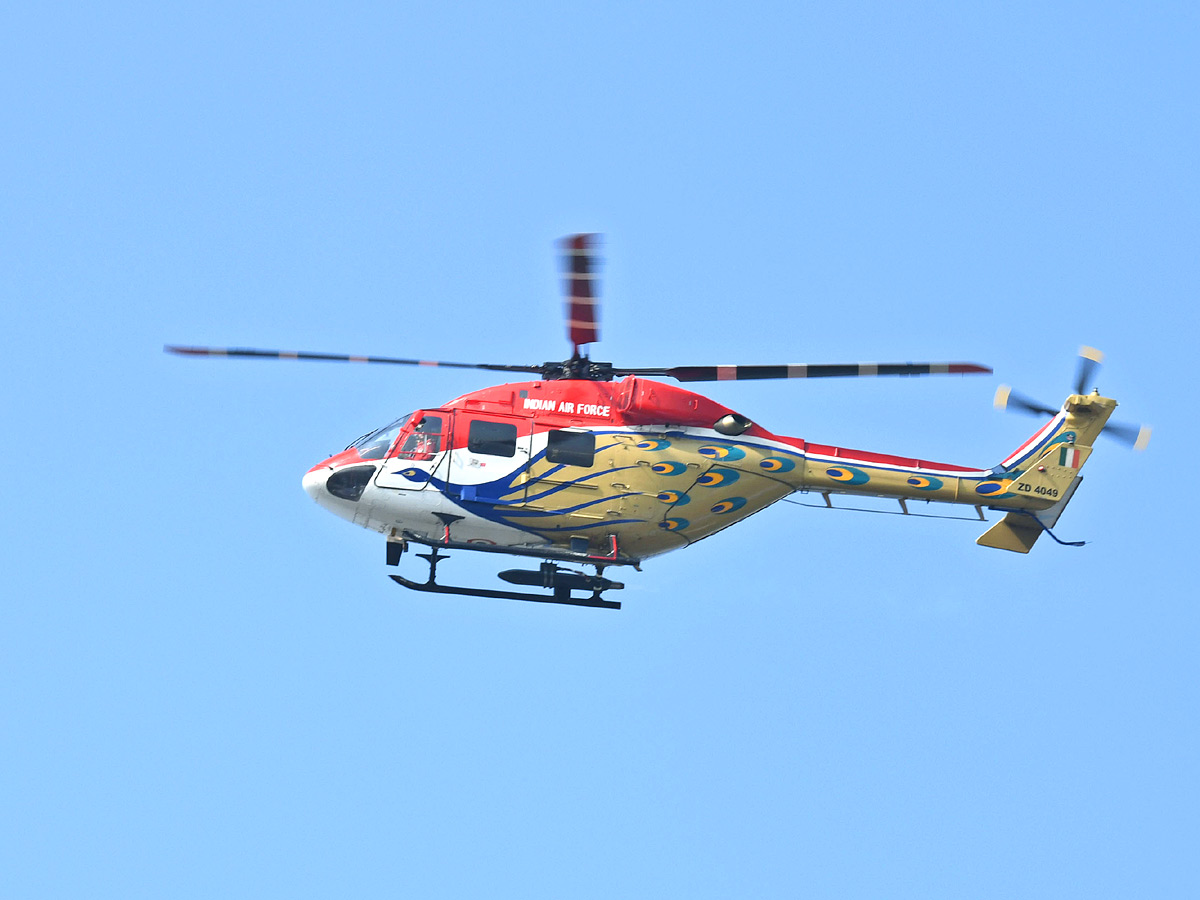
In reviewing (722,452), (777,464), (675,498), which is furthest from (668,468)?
(777,464)

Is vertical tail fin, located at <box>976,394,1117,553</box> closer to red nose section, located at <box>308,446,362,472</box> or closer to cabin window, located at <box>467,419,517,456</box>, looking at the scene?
cabin window, located at <box>467,419,517,456</box>

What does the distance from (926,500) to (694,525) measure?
3.38m

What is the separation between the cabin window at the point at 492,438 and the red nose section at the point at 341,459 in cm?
161

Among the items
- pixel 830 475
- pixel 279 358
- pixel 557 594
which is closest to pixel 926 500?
pixel 830 475

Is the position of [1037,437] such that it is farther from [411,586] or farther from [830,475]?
[411,586]

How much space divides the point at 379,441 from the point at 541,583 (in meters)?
2.99

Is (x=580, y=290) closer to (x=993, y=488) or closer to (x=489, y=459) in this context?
(x=489, y=459)

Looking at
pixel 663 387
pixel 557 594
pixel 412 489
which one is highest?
pixel 663 387

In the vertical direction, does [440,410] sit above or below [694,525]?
above

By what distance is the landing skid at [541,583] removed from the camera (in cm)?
2117

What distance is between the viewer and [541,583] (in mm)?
21359

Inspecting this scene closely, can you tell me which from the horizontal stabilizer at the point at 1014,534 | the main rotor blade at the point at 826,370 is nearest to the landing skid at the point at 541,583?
the main rotor blade at the point at 826,370

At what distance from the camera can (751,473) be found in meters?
21.8

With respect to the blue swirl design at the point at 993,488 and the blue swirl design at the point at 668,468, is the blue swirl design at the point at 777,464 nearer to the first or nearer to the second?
the blue swirl design at the point at 668,468
